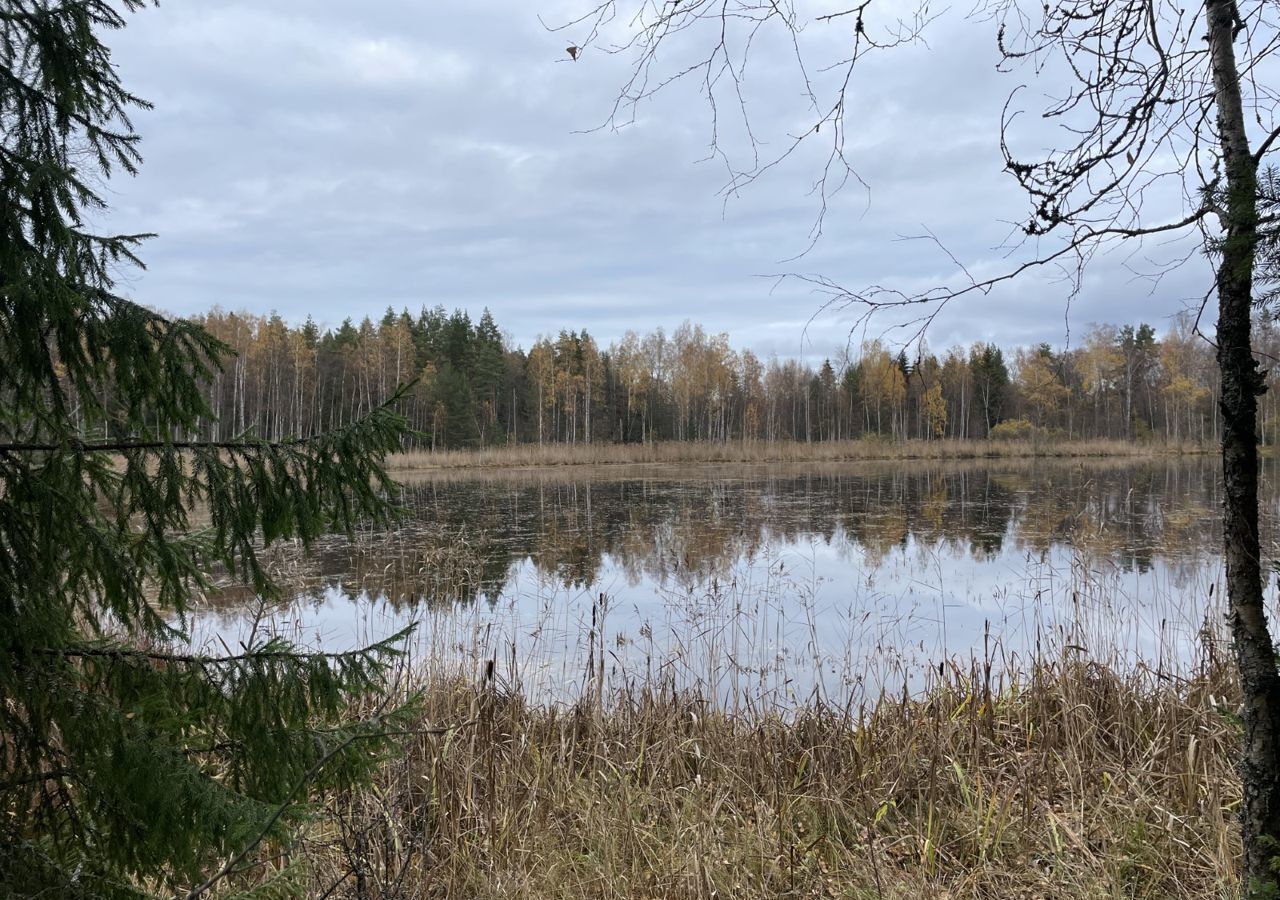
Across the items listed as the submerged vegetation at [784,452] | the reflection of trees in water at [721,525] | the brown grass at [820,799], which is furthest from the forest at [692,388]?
the brown grass at [820,799]

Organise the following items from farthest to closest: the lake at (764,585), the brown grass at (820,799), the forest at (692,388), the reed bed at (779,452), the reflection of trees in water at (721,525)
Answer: the forest at (692,388), the reed bed at (779,452), the reflection of trees in water at (721,525), the lake at (764,585), the brown grass at (820,799)

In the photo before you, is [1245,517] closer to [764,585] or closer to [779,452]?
[764,585]

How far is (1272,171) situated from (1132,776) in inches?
111

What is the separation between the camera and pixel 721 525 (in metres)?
11.9

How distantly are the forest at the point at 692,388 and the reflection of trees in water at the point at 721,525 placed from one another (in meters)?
21.1

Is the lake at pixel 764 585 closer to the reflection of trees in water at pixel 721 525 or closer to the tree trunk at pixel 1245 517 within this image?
the reflection of trees in water at pixel 721 525

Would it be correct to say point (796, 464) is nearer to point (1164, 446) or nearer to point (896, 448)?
point (896, 448)

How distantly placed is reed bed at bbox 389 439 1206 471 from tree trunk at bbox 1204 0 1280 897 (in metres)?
28.4

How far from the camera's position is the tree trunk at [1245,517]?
5.93 ft

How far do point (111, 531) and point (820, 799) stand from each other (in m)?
2.71

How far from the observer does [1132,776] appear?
3354 millimetres

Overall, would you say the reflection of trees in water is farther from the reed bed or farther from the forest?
the forest

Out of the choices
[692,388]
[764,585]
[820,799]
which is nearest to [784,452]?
[692,388]

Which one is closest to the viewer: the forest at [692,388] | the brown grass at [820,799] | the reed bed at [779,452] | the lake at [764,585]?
the brown grass at [820,799]
